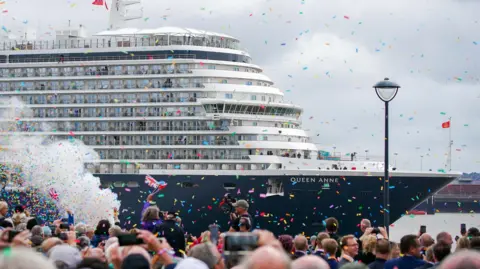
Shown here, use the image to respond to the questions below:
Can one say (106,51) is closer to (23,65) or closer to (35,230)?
(23,65)

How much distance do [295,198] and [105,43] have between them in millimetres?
12860

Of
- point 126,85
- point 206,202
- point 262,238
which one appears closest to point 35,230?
point 262,238

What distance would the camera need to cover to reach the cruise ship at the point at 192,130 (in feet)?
164

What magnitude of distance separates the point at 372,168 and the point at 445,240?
39916 millimetres

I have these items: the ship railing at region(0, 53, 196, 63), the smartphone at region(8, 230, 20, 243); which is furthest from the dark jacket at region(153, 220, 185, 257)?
the ship railing at region(0, 53, 196, 63)

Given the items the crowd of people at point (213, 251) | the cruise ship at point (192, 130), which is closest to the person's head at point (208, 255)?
the crowd of people at point (213, 251)

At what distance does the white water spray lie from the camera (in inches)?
2030

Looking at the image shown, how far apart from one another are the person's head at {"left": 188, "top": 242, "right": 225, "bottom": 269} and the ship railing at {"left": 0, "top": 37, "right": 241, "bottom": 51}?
147 ft

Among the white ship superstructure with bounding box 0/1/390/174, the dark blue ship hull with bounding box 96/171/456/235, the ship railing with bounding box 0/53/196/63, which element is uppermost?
the ship railing with bounding box 0/53/196/63

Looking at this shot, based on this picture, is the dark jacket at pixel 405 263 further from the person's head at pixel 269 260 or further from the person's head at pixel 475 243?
the person's head at pixel 269 260

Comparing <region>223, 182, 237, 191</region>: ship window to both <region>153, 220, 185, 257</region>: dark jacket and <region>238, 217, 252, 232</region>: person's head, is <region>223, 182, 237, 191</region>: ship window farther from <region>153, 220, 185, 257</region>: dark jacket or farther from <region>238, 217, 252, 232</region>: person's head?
<region>153, 220, 185, 257</region>: dark jacket

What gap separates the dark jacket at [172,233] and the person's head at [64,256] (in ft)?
12.3

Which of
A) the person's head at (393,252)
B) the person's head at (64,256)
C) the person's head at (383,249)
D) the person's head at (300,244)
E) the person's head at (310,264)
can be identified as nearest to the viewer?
the person's head at (310,264)

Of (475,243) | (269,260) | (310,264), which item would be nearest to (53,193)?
(475,243)
